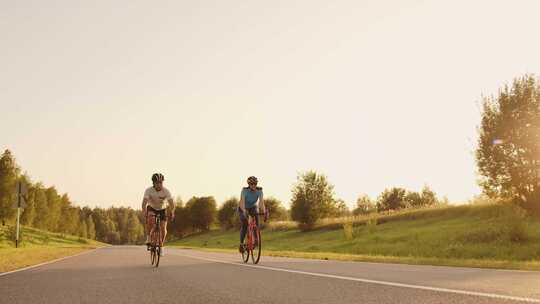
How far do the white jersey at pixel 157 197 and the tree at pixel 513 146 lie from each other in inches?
1120

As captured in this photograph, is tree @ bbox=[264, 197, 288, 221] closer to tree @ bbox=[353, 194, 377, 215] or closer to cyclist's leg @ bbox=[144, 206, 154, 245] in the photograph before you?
tree @ bbox=[353, 194, 377, 215]

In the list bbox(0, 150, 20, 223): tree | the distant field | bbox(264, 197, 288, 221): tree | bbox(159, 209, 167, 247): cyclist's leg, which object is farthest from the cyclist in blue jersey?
bbox(264, 197, 288, 221): tree

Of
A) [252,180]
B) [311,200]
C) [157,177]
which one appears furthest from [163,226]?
[311,200]

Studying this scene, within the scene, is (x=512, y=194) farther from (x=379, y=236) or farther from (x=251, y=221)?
(x=251, y=221)

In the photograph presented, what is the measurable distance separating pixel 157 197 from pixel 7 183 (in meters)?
76.8

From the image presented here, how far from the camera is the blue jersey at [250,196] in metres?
14.0

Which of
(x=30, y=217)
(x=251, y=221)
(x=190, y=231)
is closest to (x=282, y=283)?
(x=251, y=221)

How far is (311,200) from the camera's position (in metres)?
63.5

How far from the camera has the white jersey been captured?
535 inches

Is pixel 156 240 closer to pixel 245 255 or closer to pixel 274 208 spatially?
pixel 245 255

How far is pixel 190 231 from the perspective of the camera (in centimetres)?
14200

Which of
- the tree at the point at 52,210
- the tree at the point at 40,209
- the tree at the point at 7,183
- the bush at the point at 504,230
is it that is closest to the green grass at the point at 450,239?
the bush at the point at 504,230

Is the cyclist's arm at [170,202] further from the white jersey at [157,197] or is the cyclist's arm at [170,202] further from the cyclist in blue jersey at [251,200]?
the cyclist in blue jersey at [251,200]

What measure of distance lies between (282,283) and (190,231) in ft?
451
